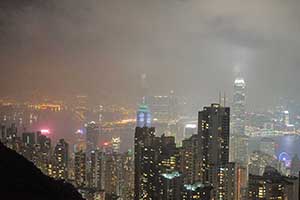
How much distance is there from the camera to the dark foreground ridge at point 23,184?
7.66ft

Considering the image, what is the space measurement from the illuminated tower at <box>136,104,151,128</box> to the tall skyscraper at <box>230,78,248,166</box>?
89 cm

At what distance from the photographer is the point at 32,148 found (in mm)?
4633

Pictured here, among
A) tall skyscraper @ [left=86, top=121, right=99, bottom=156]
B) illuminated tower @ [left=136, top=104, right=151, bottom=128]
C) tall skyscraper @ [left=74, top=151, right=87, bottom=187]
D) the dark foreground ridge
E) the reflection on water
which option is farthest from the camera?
the reflection on water

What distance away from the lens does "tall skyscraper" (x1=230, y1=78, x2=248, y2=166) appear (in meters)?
5.02

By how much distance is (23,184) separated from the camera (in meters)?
2.46

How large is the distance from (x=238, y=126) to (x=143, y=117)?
1042 millimetres

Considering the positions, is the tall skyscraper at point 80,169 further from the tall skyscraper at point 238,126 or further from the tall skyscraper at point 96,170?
the tall skyscraper at point 238,126

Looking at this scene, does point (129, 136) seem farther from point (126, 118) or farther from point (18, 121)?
point (18, 121)

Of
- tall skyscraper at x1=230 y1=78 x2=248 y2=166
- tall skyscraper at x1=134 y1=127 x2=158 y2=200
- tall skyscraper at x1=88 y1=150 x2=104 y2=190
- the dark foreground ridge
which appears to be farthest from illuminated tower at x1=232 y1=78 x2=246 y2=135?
the dark foreground ridge

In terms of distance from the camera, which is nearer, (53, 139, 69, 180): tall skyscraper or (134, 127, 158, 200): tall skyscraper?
A: (134, 127, 158, 200): tall skyscraper

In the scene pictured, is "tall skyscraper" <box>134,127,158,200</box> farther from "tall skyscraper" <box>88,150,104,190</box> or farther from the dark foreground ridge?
the dark foreground ridge

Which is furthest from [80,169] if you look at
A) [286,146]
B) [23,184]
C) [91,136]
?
[23,184]

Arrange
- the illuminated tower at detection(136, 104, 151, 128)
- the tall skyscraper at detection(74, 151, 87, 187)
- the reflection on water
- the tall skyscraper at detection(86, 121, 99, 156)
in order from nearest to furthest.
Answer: the tall skyscraper at detection(74, 151, 87, 187)
the illuminated tower at detection(136, 104, 151, 128)
the tall skyscraper at detection(86, 121, 99, 156)
the reflection on water

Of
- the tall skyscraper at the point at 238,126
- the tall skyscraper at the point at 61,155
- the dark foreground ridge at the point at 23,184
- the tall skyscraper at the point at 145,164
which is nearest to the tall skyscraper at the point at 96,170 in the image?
the tall skyscraper at the point at 61,155
